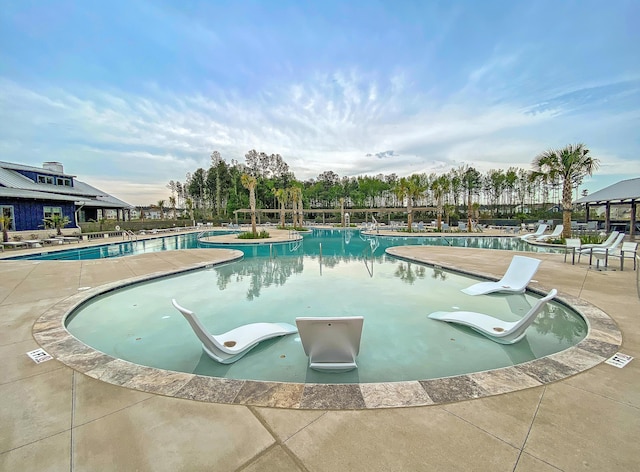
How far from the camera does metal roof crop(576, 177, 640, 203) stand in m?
13.4

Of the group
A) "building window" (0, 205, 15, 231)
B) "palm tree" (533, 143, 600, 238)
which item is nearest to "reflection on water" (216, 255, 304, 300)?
"palm tree" (533, 143, 600, 238)

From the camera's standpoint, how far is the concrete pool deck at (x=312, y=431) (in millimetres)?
1528

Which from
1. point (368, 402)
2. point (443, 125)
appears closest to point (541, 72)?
point (443, 125)

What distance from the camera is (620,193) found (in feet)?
47.0

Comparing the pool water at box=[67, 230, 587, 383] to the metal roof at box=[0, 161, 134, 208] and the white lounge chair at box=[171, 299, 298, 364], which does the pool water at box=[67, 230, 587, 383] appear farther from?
the metal roof at box=[0, 161, 134, 208]

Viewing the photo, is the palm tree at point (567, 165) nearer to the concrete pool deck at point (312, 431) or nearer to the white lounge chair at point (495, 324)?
the white lounge chair at point (495, 324)

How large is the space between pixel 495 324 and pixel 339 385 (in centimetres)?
279

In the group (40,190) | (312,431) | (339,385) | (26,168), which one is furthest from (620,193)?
(26,168)

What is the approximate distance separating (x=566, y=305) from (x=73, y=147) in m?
26.1

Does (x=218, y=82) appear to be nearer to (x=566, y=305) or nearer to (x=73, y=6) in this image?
(x=73, y=6)

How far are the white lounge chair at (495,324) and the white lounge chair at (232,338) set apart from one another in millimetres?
2430

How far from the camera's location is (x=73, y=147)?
19.0m

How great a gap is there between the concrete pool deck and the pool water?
3.18 ft

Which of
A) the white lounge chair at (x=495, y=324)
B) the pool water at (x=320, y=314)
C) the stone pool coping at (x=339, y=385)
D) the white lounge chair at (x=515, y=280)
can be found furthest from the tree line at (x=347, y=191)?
the stone pool coping at (x=339, y=385)
